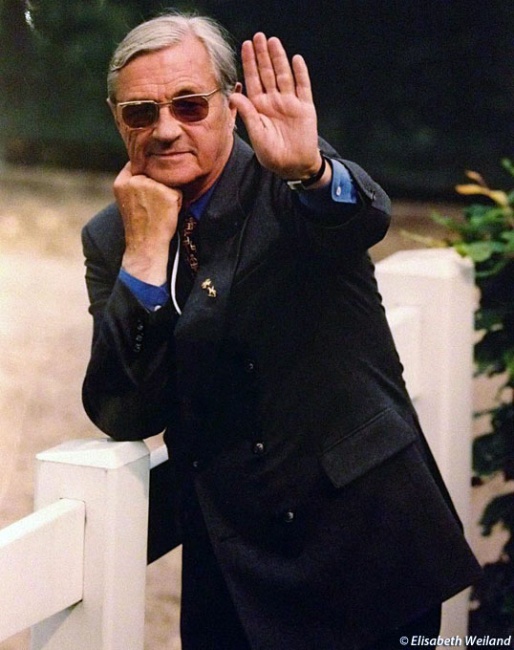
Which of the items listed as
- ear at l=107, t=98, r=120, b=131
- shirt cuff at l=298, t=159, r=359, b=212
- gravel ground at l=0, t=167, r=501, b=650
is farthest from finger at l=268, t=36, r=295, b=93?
gravel ground at l=0, t=167, r=501, b=650

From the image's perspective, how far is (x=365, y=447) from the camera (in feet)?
5.40

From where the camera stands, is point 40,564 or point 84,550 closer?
point 40,564

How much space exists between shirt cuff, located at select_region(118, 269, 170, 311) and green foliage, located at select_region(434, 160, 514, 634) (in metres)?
1.25

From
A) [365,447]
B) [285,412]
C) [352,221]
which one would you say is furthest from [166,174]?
[365,447]

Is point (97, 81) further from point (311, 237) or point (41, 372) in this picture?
point (41, 372)

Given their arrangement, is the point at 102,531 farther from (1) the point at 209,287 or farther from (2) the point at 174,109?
(2) the point at 174,109

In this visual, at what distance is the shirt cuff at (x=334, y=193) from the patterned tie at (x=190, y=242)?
19cm

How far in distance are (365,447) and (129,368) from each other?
1.16ft

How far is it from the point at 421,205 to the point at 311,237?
82.4 inches

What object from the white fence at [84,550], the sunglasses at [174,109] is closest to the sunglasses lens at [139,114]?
the sunglasses at [174,109]

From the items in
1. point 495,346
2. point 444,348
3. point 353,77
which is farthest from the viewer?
point 495,346

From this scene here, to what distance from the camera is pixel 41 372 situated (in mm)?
1848

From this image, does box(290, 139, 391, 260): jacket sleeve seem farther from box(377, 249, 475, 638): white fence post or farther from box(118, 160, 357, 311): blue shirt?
box(377, 249, 475, 638): white fence post

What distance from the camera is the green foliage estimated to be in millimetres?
2656
